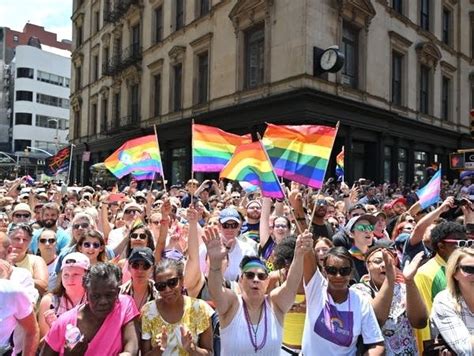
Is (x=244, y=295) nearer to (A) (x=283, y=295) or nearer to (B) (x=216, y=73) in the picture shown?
(A) (x=283, y=295)

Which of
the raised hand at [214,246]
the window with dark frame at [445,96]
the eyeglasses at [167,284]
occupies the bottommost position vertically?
the eyeglasses at [167,284]

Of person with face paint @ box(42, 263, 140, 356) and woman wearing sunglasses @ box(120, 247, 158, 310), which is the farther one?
woman wearing sunglasses @ box(120, 247, 158, 310)

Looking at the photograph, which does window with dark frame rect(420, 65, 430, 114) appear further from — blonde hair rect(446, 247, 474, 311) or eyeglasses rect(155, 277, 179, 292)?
eyeglasses rect(155, 277, 179, 292)

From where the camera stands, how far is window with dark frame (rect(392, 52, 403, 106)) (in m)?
21.5

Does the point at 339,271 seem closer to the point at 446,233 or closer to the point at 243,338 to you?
the point at 243,338

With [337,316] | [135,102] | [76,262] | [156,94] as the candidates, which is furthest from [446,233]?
[135,102]

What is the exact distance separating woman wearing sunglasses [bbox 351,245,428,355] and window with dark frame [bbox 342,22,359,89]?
15733 mm

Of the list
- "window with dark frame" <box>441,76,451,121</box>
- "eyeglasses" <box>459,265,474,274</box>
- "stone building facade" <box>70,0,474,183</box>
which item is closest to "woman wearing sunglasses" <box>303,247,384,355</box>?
"eyeglasses" <box>459,265,474,274</box>

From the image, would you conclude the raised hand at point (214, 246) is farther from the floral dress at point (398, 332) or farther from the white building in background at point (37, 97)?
the white building in background at point (37, 97)

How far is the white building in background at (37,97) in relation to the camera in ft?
214

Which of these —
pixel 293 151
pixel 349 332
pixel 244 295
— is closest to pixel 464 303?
pixel 349 332

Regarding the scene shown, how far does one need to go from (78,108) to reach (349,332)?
39.0m

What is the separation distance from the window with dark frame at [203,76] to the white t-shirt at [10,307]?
19261 millimetres

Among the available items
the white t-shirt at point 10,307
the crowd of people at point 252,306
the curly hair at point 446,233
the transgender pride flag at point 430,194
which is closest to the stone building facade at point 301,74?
the transgender pride flag at point 430,194
